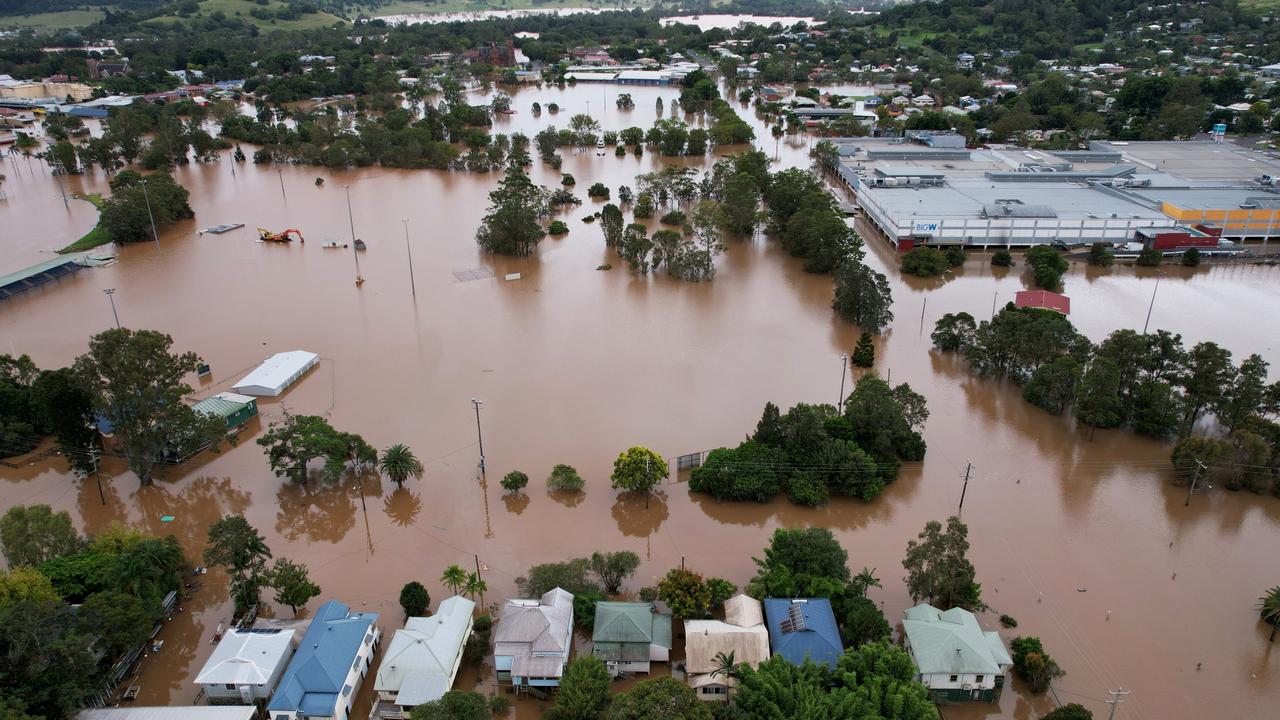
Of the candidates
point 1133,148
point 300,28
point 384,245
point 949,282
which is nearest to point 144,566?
point 384,245

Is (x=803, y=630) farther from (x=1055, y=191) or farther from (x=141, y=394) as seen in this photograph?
(x=1055, y=191)

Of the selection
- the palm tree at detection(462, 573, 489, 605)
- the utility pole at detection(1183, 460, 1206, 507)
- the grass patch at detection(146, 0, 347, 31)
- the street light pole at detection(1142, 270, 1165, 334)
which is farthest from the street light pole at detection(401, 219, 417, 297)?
the grass patch at detection(146, 0, 347, 31)

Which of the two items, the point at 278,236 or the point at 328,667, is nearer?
the point at 328,667

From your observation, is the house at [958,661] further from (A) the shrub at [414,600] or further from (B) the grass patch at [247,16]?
(B) the grass patch at [247,16]

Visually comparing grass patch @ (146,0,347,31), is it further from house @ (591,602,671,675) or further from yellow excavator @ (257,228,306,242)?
house @ (591,602,671,675)

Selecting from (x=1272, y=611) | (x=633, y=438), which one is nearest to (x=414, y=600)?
(x=633, y=438)

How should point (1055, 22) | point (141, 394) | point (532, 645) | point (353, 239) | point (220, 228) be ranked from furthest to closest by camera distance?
1. point (1055, 22)
2. point (220, 228)
3. point (353, 239)
4. point (141, 394)
5. point (532, 645)
